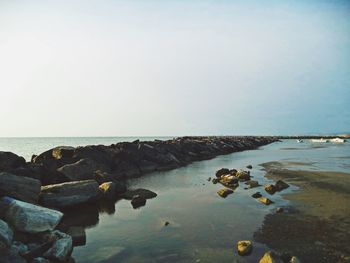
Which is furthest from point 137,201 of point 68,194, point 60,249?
point 60,249

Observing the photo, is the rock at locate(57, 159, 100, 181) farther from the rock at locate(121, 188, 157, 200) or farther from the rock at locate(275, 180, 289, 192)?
the rock at locate(275, 180, 289, 192)

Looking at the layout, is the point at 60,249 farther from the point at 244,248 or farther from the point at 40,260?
the point at 244,248

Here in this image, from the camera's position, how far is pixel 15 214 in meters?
7.80

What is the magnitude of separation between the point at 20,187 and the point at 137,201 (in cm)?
519

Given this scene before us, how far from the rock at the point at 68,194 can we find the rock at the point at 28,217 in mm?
3712

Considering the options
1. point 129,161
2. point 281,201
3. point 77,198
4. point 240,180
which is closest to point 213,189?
point 240,180

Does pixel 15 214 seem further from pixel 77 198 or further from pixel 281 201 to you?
pixel 281 201

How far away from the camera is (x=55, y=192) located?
12.3 metres

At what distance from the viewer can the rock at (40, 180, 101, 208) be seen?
12031 millimetres

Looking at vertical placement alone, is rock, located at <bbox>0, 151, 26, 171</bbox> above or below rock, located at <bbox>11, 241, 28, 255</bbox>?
above

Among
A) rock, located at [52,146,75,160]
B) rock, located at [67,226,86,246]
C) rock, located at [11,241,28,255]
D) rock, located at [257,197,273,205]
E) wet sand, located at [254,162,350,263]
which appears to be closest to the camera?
rock, located at [11,241,28,255]

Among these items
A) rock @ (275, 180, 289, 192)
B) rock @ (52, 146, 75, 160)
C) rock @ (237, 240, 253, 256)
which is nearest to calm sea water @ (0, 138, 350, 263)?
rock @ (237, 240, 253, 256)

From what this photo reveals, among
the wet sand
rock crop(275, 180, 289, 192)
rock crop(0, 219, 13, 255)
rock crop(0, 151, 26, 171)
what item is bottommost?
the wet sand

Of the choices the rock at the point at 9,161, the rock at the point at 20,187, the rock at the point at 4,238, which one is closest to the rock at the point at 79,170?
the rock at the point at 9,161
